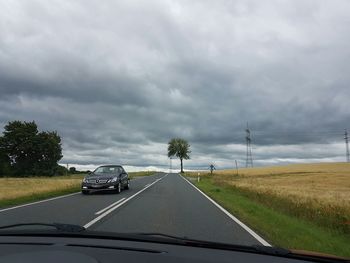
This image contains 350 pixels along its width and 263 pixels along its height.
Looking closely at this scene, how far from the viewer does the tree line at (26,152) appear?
10650 cm

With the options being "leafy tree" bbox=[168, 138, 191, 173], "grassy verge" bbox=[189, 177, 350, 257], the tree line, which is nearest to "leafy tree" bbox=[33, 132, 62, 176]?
the tree line

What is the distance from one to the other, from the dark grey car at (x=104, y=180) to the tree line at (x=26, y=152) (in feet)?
261

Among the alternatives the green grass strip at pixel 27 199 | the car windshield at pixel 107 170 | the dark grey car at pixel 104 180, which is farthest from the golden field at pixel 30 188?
the car windshield at pixel 107 170

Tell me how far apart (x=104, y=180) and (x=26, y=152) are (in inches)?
3356

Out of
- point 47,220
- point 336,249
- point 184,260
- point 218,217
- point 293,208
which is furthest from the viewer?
point 293,208

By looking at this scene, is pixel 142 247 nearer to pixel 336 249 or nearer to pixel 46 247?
pixel 46 247

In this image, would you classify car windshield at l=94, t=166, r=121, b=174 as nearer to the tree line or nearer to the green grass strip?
the green grass strip

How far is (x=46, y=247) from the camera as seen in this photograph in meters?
4.39

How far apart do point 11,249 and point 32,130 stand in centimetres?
11039

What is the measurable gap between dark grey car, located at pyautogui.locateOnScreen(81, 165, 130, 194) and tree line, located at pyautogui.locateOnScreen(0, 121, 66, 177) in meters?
79.6

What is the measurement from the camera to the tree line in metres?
106

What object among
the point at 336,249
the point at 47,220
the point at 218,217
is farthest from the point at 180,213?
the point at 336,249

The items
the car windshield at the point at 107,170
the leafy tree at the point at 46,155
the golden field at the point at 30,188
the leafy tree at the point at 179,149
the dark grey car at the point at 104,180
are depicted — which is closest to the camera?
the golden field at the point at 30,188

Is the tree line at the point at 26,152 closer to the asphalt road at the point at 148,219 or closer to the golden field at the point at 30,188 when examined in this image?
the golden field at the point at 30,188
